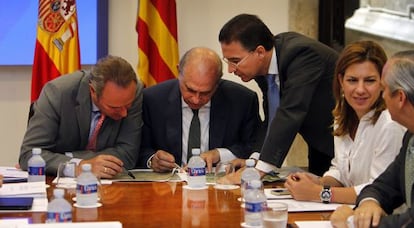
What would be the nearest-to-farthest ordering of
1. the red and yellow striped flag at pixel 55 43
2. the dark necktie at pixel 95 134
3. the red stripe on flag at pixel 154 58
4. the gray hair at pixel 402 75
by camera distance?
the gray hair at pixel 402 75 → the dark necktie at pixel 95 134 → the red and yellow striped flag at pixel 55 43 → the red stripe on flag at pixel 154 58

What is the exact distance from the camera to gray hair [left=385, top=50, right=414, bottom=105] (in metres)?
2.28

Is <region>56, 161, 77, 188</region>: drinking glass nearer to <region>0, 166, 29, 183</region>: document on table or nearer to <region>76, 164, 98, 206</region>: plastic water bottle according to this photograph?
<region>0, 166, 29, 183</region>: document on table

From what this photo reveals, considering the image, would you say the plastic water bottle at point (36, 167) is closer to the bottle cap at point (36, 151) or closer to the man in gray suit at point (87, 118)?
the bottle cap at point (36, 151)

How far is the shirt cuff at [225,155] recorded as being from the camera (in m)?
3.64

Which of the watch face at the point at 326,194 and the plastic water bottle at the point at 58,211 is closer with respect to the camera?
the plastic water bottle at the point at 58,211

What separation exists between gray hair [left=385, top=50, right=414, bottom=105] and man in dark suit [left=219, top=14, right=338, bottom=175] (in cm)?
99

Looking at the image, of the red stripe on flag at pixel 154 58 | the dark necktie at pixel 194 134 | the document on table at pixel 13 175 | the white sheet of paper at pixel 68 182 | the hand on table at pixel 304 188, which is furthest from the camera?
the red stripe on flag at pixel 154 58

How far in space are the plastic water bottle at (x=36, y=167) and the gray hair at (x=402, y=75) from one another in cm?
162

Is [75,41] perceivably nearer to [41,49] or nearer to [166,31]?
[41,49]

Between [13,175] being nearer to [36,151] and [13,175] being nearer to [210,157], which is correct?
[36,151]

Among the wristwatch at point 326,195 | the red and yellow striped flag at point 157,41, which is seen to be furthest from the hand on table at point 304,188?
the red and yellow striped flag at point 157,41

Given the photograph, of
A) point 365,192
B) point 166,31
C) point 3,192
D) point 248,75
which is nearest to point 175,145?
point 248,75

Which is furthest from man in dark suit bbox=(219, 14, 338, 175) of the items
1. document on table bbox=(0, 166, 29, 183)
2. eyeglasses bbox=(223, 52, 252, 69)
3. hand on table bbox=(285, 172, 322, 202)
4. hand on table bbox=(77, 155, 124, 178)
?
document on table bbox=(0, 166, 29, 183)

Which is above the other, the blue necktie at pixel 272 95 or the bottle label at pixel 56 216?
the blue necktie at pixel 272 95
